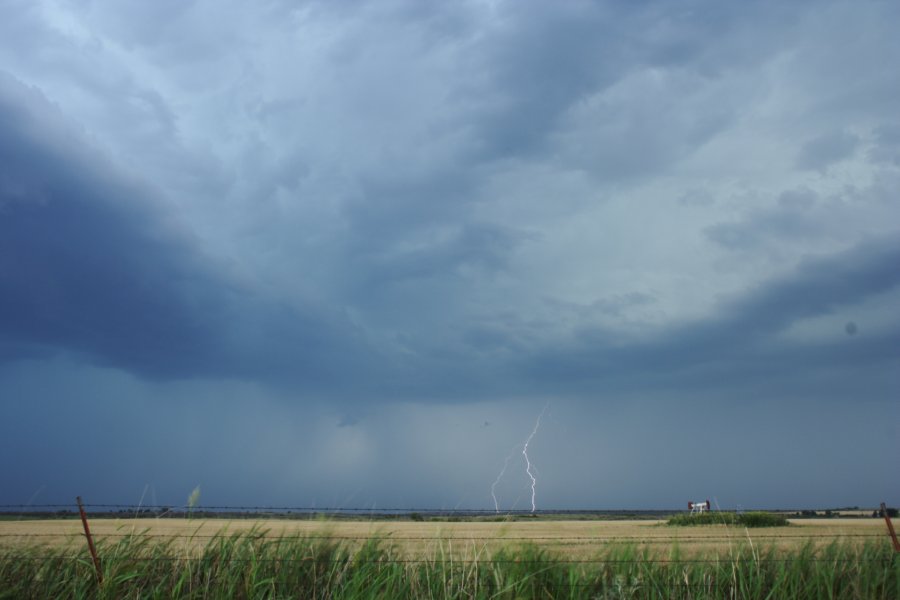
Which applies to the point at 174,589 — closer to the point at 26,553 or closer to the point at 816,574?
the point at 26,553

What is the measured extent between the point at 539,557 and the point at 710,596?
7.65ft

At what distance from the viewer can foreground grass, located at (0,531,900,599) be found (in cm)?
939

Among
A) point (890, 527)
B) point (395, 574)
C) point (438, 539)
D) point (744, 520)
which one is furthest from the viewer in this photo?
point (744, 520)

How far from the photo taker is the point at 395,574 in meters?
9.44

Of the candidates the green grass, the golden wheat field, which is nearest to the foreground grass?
the golden wheat field

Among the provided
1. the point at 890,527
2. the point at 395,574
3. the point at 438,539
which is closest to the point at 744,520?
the point at 890,527

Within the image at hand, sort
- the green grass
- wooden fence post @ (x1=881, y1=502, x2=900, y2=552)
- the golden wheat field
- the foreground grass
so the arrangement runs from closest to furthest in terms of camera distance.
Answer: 1. the foreground grass
2. the golden wheat field
3. wooden fence post @ (x1=881, y1=502, x2=900, y2=552)
4. the green grass

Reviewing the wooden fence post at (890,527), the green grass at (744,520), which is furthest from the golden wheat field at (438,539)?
the green grass at (744,520)

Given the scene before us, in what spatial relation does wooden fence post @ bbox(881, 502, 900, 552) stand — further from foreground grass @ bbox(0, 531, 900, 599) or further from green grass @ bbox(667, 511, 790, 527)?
green grass @ bbox(667, 511, 790, 527)

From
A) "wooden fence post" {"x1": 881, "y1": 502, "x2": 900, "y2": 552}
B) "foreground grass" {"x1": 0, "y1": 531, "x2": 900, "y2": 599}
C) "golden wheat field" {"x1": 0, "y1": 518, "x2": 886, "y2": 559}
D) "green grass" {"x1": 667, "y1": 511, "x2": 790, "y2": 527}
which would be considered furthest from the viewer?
"green grass" {"x1": 667, "y1": 511, "x2": 790, "y2": 527}

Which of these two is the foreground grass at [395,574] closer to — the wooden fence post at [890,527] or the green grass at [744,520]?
the wooden fence post at [890,527]

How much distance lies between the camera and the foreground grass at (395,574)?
9.39m

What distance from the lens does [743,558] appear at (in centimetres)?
1041

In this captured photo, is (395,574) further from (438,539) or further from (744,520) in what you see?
(744,520)
